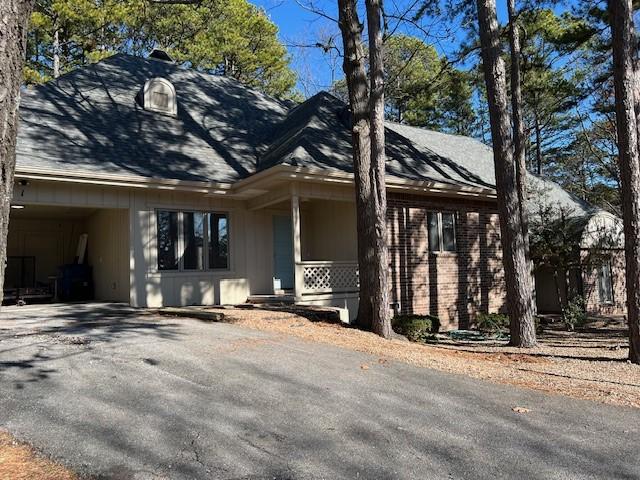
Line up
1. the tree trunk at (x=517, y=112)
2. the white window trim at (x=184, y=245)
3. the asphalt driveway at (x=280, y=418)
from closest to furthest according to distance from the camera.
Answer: the asphalt driveway at (x=280, y=418) → the white window trim at (x=184, y=245) → the tree trunk at (x=517, y=112)

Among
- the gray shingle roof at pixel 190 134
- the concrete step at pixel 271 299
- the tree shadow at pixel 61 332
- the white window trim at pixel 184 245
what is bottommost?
the tree shadow at pixel 61 332

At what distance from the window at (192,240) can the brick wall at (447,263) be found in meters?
4.14

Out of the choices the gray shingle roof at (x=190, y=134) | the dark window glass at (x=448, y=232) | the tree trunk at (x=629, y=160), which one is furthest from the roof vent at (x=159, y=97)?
the tree trunk at (x=629, y=160)

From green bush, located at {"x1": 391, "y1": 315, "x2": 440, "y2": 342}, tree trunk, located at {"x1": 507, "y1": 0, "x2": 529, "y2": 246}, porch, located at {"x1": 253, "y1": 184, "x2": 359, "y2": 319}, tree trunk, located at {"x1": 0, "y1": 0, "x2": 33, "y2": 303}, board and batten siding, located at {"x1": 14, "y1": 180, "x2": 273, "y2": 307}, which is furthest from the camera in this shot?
tree trunk, located at {"x1": 507, "y1": 0, "x2": 529, "y2": 246}

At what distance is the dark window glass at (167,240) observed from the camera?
1270 centimetres

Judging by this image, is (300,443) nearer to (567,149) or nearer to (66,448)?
(66,448)

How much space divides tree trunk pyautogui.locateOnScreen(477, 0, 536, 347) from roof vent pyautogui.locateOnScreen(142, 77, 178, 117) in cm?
829

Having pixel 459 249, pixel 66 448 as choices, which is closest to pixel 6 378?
pixel 66 448

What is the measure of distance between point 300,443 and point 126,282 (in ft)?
31.1

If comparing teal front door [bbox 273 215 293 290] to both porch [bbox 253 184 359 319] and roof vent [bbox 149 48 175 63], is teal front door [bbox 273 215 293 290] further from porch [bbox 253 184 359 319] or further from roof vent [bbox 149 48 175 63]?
roof vent [bbox 149 48 175 63]

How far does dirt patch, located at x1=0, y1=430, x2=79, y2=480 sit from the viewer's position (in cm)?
356

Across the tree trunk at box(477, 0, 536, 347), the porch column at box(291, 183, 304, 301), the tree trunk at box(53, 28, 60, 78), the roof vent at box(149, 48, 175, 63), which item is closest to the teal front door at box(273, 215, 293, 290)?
the porch column at box(291, 183, 304, 301)

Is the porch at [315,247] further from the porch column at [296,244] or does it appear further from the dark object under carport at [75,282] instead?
the dark object under carport at [75,282]

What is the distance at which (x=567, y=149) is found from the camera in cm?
3356
